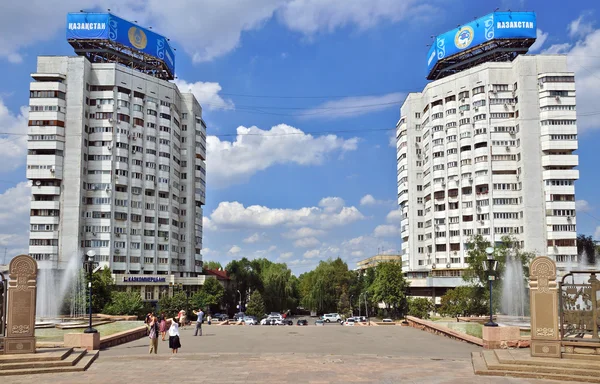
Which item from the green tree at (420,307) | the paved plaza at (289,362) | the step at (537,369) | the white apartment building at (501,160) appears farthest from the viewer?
the white apartment building at (501,160)

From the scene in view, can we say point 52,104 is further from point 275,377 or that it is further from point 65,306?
point 275,377

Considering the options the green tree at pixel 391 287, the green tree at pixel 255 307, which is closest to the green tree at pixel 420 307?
the green tree at pixel 391 287

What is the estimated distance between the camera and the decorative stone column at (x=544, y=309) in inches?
687

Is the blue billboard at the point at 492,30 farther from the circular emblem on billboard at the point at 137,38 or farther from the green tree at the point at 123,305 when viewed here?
the green tree at the point at 123,305

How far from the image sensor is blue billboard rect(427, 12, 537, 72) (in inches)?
3017

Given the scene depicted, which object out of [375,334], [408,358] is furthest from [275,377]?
[375,334]

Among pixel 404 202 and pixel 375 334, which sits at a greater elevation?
pixel 404 202

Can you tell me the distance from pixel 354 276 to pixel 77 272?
6184cm

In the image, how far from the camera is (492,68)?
253ft

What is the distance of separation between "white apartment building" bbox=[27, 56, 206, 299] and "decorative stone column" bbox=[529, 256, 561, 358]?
6050cm

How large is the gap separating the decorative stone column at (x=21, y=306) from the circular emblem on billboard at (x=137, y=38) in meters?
66.6

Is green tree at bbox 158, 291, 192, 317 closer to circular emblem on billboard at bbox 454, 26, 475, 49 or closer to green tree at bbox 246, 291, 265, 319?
green tree at bbox 246, 291, 265, 319

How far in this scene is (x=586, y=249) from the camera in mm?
79125

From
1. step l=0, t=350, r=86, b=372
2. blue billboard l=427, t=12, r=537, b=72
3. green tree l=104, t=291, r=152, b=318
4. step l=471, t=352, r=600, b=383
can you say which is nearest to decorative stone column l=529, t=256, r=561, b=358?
step l=471, t=352, r=600, b=383
